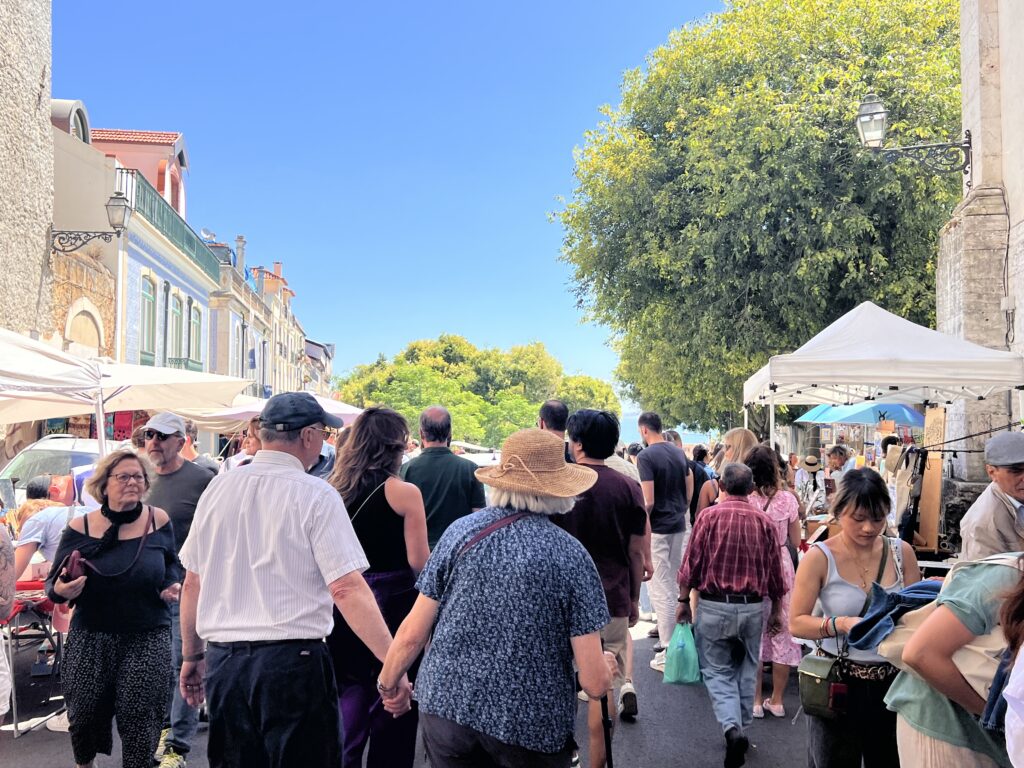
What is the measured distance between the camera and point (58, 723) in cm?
559

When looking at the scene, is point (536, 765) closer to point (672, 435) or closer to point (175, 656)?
point (175, 656)

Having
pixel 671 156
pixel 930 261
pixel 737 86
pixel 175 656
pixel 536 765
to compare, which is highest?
pixel 737 86

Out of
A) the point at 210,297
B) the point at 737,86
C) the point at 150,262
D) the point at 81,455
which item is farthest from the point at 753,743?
the point at 210,297

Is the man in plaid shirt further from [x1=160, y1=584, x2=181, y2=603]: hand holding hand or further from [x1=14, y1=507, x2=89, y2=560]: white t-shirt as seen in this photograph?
[x1=14, y1=507, x2=89, y2=560]: white t-shirt

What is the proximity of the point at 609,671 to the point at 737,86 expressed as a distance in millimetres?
17449

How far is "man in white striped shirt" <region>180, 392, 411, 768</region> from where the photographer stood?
3.02m

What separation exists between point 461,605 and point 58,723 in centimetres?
437

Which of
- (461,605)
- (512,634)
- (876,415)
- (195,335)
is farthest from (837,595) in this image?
(195,335)

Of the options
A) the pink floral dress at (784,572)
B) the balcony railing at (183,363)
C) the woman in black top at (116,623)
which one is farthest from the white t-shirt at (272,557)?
the balcony railing at (183,363)

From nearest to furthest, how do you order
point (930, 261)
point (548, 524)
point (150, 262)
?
point (548, 524) < point (930, 261) < point (150, 262)

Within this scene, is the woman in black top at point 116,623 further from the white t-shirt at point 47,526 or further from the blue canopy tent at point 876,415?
the blue canopy tent at point 876,415

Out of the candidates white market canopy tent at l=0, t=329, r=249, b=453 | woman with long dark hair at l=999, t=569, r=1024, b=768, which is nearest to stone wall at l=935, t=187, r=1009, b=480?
white market canopy tent at l=0, t=329, r=249, b=453

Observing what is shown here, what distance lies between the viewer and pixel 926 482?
22.4ft

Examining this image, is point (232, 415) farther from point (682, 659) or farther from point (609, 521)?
point (609, 521)
